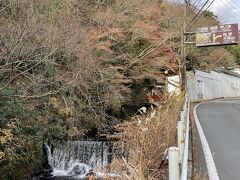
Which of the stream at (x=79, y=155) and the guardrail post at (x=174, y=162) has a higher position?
the guardrail post at (x=174, y=162)

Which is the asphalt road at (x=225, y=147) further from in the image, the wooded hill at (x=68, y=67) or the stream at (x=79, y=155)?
the wooded hill at (x=68, y=67)

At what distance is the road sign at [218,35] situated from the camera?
26.7 metres

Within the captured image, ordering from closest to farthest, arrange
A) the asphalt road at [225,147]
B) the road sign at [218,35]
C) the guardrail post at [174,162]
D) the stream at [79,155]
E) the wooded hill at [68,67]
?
the guardrail post at [174,162] → the asphalt road at [225,147] → the wooded hill at [68,67] → the stream at [79,155] → the road sign at [218,35]

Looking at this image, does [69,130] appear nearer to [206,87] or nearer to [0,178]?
[0,178]

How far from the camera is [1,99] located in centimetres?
1191

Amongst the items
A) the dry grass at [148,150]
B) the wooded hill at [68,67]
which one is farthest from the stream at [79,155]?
the dry grass at [148,150]

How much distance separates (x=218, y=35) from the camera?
89.4ft

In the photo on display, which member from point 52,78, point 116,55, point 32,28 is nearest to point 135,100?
point 116,55

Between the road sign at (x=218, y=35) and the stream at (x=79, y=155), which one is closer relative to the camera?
the stream at (x=79, y=155)

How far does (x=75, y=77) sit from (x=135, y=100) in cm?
928

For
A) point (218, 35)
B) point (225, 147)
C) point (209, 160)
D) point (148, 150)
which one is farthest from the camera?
point (218, 35)

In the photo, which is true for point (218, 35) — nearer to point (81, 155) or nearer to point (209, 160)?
point (81, 155)

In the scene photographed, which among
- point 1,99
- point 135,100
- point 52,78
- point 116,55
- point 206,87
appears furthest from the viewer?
point 206,87

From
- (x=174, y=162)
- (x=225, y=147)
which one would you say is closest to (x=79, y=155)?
(x=225, y=147)
